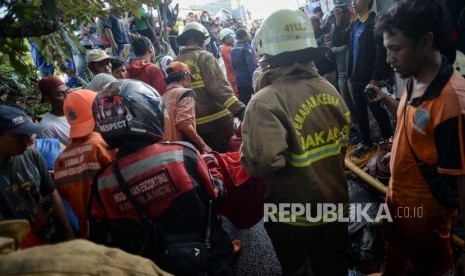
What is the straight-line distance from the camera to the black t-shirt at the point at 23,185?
7.07 ft

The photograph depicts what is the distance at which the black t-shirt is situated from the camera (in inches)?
84.9

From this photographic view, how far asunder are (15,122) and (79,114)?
40cm

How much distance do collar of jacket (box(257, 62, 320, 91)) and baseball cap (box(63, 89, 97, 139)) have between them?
4.21ft

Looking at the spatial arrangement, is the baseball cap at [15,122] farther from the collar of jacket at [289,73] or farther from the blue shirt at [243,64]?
Answer: the blue shirt at [243,64]

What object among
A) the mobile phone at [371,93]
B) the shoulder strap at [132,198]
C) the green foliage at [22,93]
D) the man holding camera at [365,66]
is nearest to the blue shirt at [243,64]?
the man holding camera at [365,66]

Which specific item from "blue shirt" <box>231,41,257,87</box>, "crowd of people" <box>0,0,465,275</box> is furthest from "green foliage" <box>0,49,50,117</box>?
"blue shirt" <box>231,41,257,87</box>

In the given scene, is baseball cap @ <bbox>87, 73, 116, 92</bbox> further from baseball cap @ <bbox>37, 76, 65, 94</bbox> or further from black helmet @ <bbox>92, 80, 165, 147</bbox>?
black helmet @ <bbox>92, 80, 165, 147</bbox>

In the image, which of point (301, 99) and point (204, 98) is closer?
point (301, 99)

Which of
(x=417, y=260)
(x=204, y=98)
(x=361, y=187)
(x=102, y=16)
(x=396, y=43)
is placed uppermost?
(x=102, y=16)

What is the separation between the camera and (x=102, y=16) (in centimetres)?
197

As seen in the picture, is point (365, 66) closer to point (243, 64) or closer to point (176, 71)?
point (176, 71)

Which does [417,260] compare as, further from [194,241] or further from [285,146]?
[194,241]

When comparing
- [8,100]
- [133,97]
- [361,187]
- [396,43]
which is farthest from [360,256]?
[8,100]

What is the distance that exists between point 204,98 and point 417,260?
2.80 metres
